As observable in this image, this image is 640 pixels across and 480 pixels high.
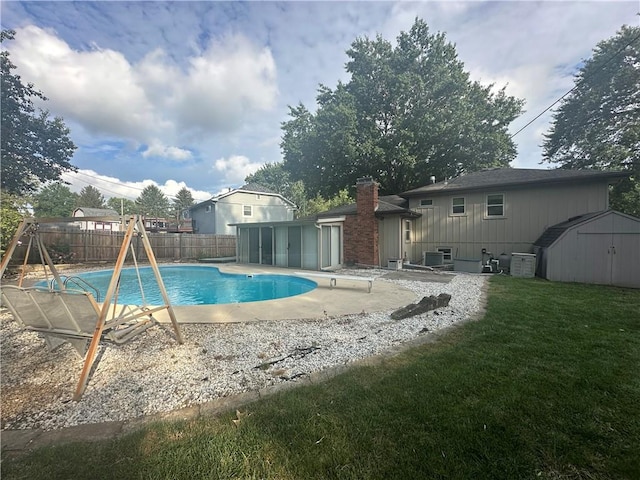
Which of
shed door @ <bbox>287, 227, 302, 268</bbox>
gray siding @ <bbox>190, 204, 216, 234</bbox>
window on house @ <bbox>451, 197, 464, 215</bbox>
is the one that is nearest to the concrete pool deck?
shed door @ <bbox>287, 227, 302, 268</bbox>

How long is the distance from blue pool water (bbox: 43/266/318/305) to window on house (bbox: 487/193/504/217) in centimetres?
903

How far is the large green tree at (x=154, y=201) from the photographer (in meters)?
70.3

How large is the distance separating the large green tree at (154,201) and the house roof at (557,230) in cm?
7694

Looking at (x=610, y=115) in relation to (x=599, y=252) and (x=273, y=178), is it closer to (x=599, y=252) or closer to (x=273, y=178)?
(x=599, y=252)

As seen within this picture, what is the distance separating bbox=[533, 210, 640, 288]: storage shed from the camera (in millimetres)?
8344

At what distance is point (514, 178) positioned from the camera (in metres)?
12.0

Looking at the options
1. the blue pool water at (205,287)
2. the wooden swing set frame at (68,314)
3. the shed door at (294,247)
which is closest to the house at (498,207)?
the shed door at (294,247)

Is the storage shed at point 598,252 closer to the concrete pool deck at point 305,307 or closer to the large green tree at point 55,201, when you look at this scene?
the concrete pool deck at point 305,307

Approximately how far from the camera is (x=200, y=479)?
1737 millimetres

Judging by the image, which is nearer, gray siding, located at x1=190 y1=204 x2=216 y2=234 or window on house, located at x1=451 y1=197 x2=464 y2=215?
window on house, located at x1=451 y1=197 x2=464 y2=215

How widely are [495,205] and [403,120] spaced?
9103mm

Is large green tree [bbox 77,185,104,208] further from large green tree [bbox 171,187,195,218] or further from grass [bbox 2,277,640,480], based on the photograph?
grass [bbox 2,277,640,480]

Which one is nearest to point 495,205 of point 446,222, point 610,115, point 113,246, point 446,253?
point 446,222

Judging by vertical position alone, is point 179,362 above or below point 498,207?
below
